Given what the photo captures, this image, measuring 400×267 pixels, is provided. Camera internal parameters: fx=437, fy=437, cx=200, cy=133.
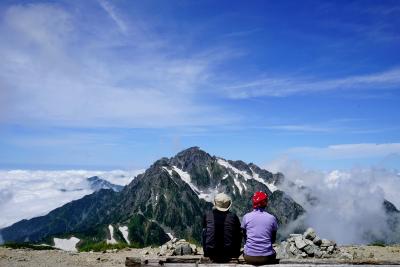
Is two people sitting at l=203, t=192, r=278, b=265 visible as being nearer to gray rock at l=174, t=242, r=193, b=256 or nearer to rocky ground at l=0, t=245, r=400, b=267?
rocky ground at l=0, t=245, r=400, b=267

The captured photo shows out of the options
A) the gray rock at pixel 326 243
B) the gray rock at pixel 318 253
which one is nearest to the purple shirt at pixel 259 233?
the gray rock at pixel 318 253

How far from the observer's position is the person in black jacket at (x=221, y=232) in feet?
48.4

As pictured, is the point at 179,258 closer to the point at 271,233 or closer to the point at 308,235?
the point at 271,233

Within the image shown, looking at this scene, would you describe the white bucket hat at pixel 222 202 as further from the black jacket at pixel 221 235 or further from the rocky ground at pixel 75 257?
the rocky ground at pixel 75 257

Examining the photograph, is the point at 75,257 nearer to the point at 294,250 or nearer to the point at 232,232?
the point at 294,250

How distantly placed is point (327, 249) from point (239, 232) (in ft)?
61.3

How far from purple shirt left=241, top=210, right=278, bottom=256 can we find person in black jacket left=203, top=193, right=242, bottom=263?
463 mm

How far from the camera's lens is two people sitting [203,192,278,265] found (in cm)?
1474

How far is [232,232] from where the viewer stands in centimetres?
1482

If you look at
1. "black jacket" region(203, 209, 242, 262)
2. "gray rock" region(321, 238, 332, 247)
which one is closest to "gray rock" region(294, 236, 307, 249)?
"gray rock" region(321, 238, 332, 247)

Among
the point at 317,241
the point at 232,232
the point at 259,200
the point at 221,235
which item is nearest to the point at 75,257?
the point at 317,241

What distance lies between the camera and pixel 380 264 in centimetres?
1360

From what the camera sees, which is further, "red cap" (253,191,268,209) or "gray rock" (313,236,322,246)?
"gray rock" (313,236,322,246)

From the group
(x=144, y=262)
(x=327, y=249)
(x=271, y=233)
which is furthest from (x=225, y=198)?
(x=327, y=249)
